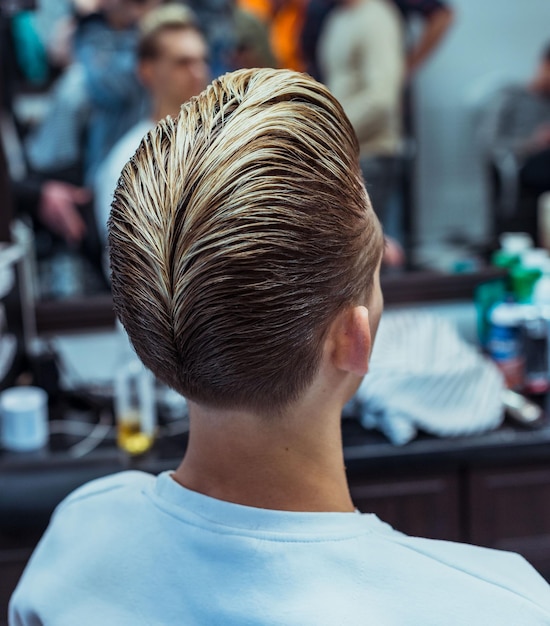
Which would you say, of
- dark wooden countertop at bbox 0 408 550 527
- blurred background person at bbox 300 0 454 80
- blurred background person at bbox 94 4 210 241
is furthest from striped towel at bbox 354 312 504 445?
blurred background person at bbox 300 0 454 80

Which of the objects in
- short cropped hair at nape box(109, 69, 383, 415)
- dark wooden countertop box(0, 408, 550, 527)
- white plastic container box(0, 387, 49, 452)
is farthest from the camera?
white plastic container box(0, 387, 49, 452)

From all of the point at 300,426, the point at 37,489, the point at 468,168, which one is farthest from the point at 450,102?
Result: the point at 300,426

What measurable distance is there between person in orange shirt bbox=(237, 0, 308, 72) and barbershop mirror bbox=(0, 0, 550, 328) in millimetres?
418

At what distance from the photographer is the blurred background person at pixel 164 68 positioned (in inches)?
88.9

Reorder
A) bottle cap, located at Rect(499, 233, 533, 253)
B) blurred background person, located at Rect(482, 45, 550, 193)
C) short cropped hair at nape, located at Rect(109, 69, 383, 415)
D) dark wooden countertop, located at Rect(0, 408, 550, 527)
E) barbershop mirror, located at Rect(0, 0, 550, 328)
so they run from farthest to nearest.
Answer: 1. blurred background person, located at Rect(482, 45, 550, 193)
2. barbershop mirror, located at Rect(0, 0, 550, 328)
3. bottle cap, located at Rect(499, 233, 533, 253)
4. dark wooden countertop, located at Rect(0, 408, 550, 527)
5. short cropped hair at nape, located at Rect(109, 69, 383, 415)

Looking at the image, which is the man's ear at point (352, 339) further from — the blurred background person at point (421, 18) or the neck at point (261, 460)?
the blurred background person at point (421, 18)

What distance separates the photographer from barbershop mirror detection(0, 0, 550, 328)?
2.36 metres

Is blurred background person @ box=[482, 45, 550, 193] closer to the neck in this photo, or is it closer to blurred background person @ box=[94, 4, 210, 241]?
blurred background person @ box=[94, 4, 210, 241]

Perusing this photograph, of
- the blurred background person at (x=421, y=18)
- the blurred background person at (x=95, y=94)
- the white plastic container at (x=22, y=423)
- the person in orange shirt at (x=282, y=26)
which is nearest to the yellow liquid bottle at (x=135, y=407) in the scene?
the white plastic container at (x=22, y=423)

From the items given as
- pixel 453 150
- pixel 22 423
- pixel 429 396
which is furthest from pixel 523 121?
pixel 22 423

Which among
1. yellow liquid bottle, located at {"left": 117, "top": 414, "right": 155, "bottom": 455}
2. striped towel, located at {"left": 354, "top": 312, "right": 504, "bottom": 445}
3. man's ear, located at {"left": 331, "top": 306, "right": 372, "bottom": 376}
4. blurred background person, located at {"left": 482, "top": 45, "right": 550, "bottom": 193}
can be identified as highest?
man's ear, located at {"left": 331, "top": 306, "right": 372, "bottom": 376}

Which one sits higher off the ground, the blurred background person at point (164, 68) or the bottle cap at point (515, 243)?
the blurred background person at point (164, 68)

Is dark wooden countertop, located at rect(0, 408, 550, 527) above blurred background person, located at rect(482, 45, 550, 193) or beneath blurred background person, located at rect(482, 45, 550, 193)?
beneath

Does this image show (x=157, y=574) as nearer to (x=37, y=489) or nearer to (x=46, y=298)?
(x=37, y=489)
